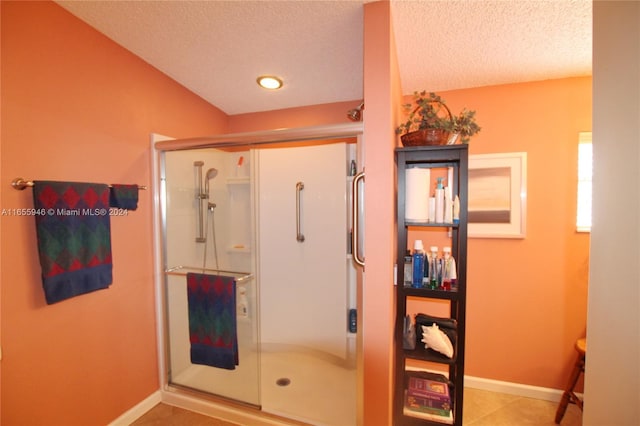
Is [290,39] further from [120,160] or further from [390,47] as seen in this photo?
[120,160]

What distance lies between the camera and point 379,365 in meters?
1.27

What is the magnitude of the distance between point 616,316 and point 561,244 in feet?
5.44

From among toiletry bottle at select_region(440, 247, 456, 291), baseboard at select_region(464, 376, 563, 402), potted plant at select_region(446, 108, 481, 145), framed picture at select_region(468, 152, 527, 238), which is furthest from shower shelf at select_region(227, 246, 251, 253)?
baseboard at select_region(464, 376, 563, 402)

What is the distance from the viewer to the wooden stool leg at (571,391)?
63.7 inches

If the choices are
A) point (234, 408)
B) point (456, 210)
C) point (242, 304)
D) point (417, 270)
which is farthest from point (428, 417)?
point (242, 304)

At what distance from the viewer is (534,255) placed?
187 cm

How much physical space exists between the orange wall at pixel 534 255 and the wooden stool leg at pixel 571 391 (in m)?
0.21

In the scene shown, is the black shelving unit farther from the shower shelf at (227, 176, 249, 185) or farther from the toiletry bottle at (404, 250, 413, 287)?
the shower shelf at (227, 176, 249, 185)

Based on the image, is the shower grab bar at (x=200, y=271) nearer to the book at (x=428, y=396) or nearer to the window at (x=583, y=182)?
the book at (x=428, y=396)

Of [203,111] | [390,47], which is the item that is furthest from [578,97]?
[203,111]

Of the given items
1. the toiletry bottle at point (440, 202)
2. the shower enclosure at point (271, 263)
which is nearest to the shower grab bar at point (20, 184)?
the shower enclosure at point (271, 263)

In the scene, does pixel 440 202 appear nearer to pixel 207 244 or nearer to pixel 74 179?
pixel 207 244

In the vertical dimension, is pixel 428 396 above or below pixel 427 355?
below

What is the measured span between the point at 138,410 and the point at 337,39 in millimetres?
2638
